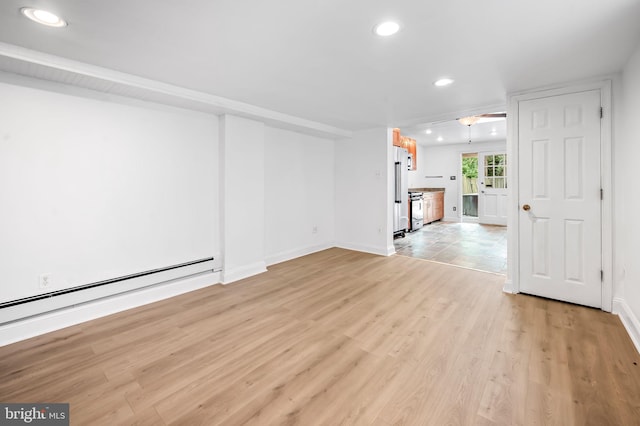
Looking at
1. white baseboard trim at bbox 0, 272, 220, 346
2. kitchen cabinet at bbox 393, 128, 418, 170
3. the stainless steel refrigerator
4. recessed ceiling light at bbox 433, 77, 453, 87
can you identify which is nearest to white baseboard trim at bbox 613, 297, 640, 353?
recessed ceiling light at bbox 433, 77, 453, 87

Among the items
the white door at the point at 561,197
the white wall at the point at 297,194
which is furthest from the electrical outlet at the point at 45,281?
the white door at the point at 561,197

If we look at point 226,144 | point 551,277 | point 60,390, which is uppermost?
point 226,144

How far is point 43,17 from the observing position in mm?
1738

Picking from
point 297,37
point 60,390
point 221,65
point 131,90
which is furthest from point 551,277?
point 131,90

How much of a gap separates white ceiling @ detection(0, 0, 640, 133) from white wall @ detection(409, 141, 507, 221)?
614cm

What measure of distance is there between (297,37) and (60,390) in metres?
2.74

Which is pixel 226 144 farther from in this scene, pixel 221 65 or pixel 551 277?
pixel 551 277

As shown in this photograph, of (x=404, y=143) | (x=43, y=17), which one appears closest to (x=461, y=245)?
(x=404, y=143)

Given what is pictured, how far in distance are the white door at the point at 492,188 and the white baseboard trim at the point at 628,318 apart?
5.80m

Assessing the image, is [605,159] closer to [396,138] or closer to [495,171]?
[396,138]

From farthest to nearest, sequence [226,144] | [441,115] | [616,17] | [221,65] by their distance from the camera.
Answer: [441,115]
[226,144]
[221,65]
[616,17]

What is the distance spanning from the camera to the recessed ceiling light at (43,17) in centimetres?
167

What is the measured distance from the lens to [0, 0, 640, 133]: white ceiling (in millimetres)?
1666

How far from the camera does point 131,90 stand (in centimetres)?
273
